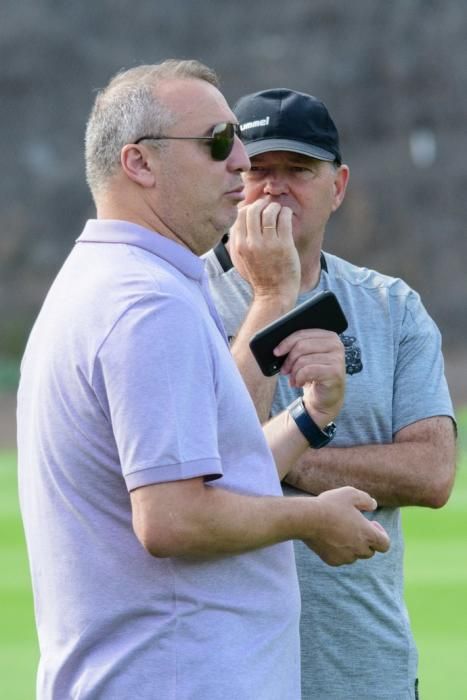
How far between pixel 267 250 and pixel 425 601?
648cm

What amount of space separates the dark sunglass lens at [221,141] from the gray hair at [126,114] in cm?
9

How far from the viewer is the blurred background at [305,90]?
3869cm

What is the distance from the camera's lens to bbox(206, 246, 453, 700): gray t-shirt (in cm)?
338

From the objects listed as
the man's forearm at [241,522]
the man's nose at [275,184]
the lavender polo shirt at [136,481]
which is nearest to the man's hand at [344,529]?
the man's forearm at [241,522]

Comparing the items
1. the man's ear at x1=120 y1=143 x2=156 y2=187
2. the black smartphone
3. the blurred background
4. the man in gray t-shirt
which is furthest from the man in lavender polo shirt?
the blurred background

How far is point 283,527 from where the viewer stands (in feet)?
8.44

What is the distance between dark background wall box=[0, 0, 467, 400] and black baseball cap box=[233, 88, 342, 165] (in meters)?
32.8

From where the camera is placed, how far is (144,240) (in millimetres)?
2674

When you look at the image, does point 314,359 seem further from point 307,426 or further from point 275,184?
point 275,184

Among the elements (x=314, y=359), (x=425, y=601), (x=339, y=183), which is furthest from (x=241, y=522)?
(x=425, y=601)

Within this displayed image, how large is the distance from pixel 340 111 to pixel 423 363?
3890 cm

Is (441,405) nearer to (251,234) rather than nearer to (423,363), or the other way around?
(423,363)

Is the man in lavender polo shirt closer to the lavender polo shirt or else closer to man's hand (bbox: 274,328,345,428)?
the lavender polo shirt

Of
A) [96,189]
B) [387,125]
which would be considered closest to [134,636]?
[96,189]
